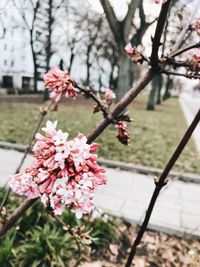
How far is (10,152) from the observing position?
8188mm

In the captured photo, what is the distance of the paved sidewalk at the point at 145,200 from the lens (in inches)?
191

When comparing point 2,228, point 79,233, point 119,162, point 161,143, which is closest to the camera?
point 79,233

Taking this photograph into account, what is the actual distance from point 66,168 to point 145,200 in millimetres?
4747

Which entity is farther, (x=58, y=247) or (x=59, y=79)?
(x=58, y=247)

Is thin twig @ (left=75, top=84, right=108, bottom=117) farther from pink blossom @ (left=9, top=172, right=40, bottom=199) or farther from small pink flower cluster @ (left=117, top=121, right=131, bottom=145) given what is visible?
pink blossom @ (left=9, top=172, right=40, bottom=199)

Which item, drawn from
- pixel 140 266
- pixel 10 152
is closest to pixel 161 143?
pixel 10 152

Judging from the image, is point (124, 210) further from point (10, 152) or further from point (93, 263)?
point (10, 152)

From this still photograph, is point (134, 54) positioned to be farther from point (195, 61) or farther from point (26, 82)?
point (26, 82)

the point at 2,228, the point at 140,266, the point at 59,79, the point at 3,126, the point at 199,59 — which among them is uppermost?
the point at 199,59

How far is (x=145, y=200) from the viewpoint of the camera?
5812mm

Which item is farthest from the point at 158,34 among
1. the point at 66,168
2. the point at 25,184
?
the point at 25,184

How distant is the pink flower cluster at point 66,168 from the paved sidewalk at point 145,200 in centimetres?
323

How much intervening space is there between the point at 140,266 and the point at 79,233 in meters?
2.06

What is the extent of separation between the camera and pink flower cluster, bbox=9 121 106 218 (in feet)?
3.96
